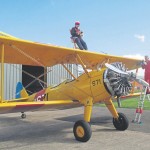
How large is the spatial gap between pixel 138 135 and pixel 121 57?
10.4ft

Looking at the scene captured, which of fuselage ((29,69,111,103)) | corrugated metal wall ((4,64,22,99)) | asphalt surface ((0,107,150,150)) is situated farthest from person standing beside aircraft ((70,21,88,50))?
corrugated metal wall ((4,64,22,99))

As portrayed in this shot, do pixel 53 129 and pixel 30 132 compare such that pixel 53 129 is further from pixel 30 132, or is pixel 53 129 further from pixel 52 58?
pixel 52 58

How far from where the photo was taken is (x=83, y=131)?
6.50m

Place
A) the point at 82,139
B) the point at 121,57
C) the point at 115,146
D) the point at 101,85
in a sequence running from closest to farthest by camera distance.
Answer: the point at 115,146 < the point at 82,139 < the point at 101,85 < the point at 121,57

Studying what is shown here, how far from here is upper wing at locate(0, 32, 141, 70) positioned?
6.74 meters

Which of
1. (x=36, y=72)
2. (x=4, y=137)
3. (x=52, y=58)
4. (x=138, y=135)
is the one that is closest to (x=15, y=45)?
(x=52, y=58)

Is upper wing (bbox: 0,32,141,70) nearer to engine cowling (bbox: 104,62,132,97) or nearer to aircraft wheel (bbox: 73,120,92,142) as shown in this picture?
engine cowling (bbox: 104,62,132,97)

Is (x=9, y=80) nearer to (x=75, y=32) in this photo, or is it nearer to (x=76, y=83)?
(x=75, y=32)

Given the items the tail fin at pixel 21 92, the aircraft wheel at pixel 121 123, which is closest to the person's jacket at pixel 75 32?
the tail fin at pixel 21 92

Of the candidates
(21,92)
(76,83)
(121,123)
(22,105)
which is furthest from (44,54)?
(21,92)

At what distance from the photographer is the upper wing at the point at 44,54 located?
6742 millimetres

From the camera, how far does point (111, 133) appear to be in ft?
24.5

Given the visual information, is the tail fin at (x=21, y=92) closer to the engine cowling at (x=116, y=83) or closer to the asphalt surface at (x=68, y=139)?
the asphalt surface at (x=68, y=139)

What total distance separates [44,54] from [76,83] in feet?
4.36
